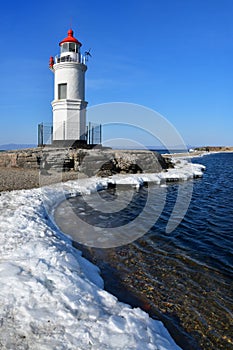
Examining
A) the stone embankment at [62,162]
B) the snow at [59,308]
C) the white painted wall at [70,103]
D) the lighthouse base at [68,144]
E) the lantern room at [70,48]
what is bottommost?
the snow at [59,308]

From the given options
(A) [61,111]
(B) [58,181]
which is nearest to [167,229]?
(B) [58,181]

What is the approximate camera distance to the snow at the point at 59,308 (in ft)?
8.79

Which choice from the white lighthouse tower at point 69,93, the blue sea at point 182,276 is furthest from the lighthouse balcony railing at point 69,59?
the blue sea at point 182,276

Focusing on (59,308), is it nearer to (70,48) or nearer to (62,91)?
(62,91)

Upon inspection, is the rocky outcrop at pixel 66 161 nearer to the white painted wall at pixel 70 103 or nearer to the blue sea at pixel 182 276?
the white painted wall at pixel 70 103

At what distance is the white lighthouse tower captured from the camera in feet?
62.8

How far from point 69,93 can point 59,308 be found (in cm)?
1795

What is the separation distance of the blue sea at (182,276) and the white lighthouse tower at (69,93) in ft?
40.9

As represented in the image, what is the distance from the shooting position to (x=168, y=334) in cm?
317

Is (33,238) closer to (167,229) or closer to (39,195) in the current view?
(167,229)

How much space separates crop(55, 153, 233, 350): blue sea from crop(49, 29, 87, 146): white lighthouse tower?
12.5 metres

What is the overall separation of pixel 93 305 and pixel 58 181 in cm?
1083

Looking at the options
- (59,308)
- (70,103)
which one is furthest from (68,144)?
(59,308)

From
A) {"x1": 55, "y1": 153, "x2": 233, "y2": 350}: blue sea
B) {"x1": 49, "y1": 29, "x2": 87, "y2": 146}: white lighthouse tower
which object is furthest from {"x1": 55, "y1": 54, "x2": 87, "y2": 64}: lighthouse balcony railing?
{"x1": 55, "y1": 153, "x2": 233, "y2": 350}: blue sea
